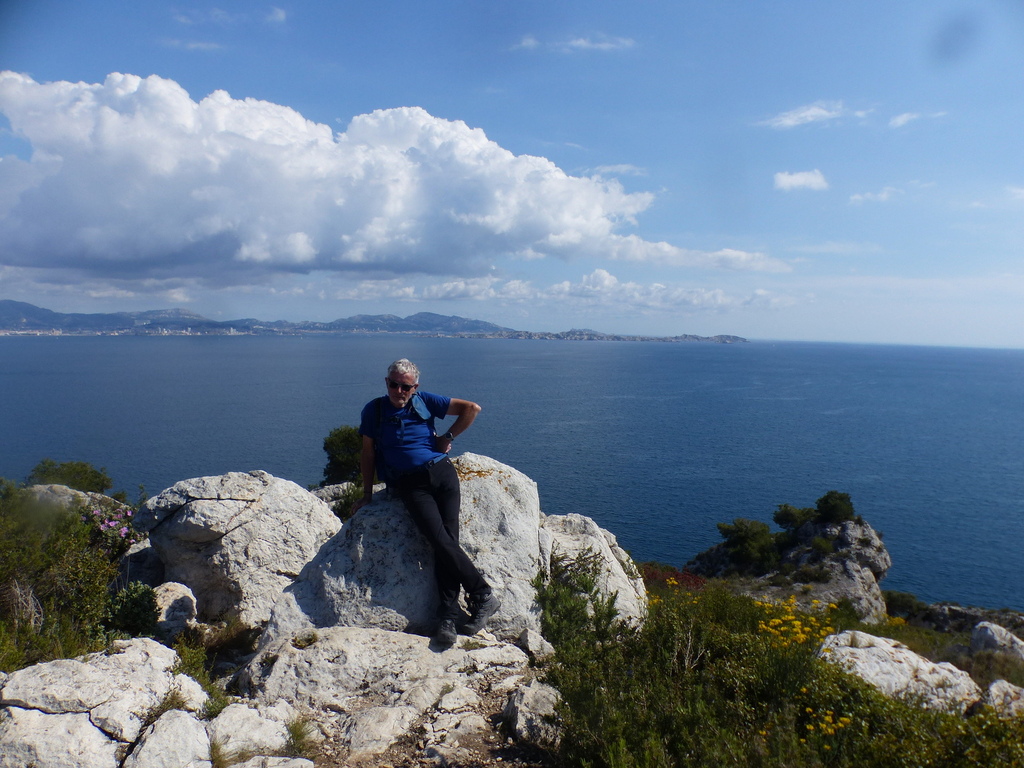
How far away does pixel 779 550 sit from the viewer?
1831 inches

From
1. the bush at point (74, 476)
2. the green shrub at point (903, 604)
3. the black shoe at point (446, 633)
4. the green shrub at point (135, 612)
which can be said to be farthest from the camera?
the bush at point (74, 476)

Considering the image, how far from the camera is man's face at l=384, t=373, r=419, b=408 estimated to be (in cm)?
713

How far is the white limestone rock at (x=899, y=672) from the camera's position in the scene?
231 inches

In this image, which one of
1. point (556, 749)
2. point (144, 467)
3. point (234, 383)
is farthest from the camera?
point (234, 383)

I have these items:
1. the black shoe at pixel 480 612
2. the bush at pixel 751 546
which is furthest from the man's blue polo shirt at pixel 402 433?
the bush at pixel 751 546

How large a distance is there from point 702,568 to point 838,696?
41.3m

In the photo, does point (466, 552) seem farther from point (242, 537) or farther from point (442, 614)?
point (242, 537)

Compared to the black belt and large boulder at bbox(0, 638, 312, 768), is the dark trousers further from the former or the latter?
large boulder at bbox(0, 638, 312, 768)

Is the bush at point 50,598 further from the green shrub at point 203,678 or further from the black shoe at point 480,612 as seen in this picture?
the black shoe at point 480,612

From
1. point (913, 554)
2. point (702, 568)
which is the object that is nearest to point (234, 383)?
point (702, 568)

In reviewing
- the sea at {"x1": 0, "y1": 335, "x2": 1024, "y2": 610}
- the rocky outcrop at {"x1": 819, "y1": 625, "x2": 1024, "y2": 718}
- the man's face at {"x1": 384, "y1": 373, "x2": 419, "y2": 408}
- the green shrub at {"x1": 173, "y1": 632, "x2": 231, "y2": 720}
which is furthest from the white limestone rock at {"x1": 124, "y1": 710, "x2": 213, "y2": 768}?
the sea at {"x1": 0, "y1": 335, "x2": 1024, "y2": 610}

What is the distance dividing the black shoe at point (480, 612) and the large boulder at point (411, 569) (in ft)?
0.94

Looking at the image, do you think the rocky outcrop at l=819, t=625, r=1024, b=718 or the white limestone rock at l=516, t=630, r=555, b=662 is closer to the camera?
the rocky outcrop at l=819, t=625, r=1024, b=718

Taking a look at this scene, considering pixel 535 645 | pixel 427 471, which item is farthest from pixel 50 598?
pixel 535 645
